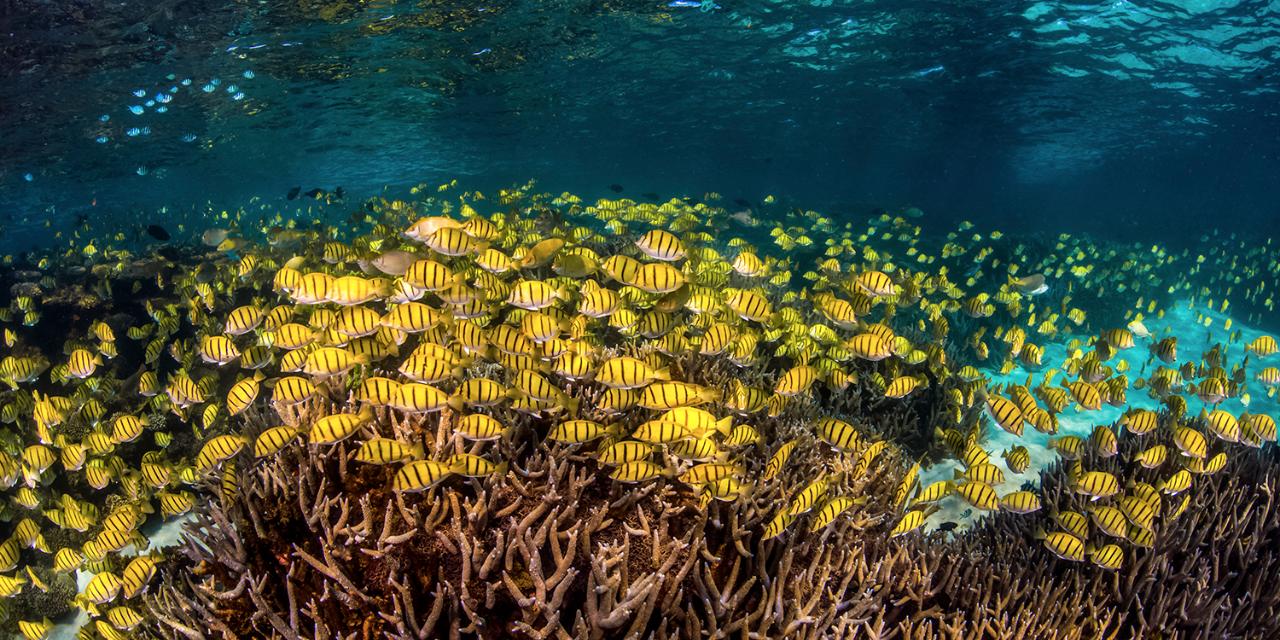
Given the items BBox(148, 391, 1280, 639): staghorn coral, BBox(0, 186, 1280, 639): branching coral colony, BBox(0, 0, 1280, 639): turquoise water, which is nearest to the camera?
BBox(148, 391, 1280, 639): staghorn coral

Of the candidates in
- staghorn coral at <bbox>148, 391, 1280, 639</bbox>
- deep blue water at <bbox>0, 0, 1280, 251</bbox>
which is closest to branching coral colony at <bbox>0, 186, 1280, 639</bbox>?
staghorn coral at <bbox>148, 391, 1280, 639</bbox>

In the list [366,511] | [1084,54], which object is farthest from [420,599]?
[1084,54]

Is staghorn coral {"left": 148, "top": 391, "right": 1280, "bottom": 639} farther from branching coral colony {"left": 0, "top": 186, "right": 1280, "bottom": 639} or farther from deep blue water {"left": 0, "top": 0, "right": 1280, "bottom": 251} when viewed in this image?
deep blue water {"left": 0, "top": 0, "right": 1280, "bottom": 251}

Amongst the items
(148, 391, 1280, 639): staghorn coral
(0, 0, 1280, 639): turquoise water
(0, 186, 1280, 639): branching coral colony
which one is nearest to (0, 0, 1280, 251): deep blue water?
(0, 0, 1280, 639): turquoise water

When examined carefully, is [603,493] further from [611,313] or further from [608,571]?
[611,313]

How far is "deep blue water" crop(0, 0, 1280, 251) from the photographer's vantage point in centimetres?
1934

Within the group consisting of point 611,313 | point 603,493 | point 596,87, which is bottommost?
point 596,87

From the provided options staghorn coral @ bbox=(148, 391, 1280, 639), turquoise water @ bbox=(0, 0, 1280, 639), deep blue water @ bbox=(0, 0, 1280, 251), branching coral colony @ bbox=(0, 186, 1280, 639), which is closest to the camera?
staghorn coral @ bbox=(148, 391, 1280, 639)

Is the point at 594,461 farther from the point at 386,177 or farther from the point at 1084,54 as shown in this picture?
the point at 386,177

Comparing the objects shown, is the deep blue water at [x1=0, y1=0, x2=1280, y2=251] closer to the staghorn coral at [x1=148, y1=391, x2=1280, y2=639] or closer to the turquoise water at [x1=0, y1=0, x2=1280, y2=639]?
the turquoise water at [x1=0, y1=0, x2=1280, y2=639]

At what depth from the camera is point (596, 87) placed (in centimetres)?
3052

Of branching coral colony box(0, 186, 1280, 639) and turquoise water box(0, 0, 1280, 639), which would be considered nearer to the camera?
branching coral colony box(0, 186, 1280, 639)

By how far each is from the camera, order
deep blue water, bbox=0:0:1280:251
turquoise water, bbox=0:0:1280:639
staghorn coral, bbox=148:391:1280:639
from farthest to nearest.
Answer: deep blue water, bbox=0:0:1280:251
turquoise water, bbox=0:0:1280:639
staghorn coral, bbox=148:391:1280:639

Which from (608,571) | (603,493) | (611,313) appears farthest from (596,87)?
(608,571)
